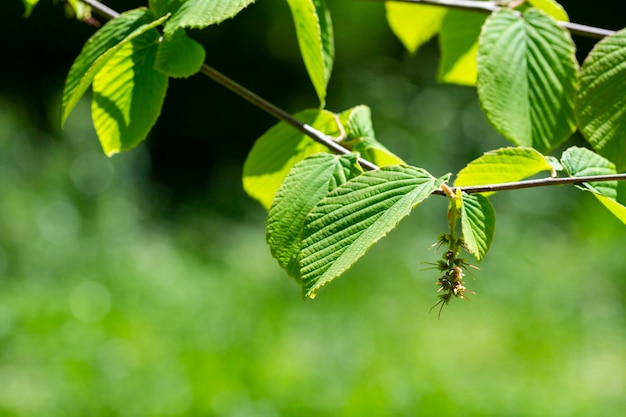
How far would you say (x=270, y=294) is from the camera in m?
3.85

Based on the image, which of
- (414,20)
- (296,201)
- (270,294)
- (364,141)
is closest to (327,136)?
(364,141)

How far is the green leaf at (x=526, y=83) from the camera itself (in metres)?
0.96

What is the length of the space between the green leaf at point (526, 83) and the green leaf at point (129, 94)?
1.27 feet

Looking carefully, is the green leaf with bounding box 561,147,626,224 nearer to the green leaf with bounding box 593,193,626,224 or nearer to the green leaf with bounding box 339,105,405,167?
the green leaf with bounding box 593,193,626,224

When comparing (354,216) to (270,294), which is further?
(270,294)

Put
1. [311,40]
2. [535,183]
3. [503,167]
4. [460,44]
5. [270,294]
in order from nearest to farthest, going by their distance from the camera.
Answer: [535,183] < [503,167] < [311,40] < [460,44] < [270,294]

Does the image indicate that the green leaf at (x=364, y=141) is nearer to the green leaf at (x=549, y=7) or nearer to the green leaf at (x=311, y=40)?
the green leaf at (x=311, y=40)

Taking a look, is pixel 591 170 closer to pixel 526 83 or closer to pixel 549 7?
pixel 526 83

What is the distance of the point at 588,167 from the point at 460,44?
1.61 ft

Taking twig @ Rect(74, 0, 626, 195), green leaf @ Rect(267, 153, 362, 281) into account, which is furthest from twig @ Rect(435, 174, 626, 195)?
green leaf @ Rect(267, 153, 362, 281)

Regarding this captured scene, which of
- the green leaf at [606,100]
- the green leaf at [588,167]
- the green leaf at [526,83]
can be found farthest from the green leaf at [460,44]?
the green leaf at [588,167]

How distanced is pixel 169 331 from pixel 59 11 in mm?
4193

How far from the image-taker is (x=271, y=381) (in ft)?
9.37

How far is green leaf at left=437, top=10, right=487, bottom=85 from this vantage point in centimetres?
124
